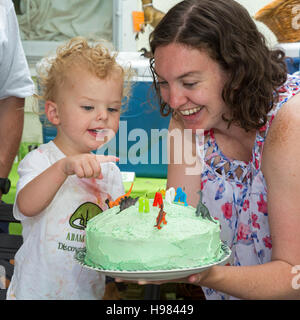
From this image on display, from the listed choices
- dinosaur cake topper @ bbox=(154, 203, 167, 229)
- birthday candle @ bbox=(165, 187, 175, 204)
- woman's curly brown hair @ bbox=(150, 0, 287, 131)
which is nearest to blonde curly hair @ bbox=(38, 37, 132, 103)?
woman's curly brown hair @ bbox=(150, 0, 287, 131)

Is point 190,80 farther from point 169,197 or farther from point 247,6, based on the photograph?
point 247,6

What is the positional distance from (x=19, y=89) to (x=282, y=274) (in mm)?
1081

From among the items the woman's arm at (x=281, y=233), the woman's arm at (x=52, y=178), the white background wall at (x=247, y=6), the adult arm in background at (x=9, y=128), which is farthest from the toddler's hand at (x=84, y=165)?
the white background wall at (x=247, y=6)

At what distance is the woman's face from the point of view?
1.11 metres

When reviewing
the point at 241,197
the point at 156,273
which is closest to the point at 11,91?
the point at 241,197

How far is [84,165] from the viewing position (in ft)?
3.73

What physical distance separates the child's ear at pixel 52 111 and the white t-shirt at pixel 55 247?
12 cm

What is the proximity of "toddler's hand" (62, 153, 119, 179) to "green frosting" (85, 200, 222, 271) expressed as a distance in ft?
0.57

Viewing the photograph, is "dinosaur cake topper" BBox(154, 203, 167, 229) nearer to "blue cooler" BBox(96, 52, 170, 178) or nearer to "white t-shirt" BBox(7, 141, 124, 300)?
"white t-shirt" BBox(7, 141, 124, 300)

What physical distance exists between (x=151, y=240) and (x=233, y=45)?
555mm

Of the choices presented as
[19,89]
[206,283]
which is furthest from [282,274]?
[19,89]

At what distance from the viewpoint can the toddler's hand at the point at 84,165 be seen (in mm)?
1129

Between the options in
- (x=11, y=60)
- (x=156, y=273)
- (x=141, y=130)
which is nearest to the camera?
(x=156, y=273)
